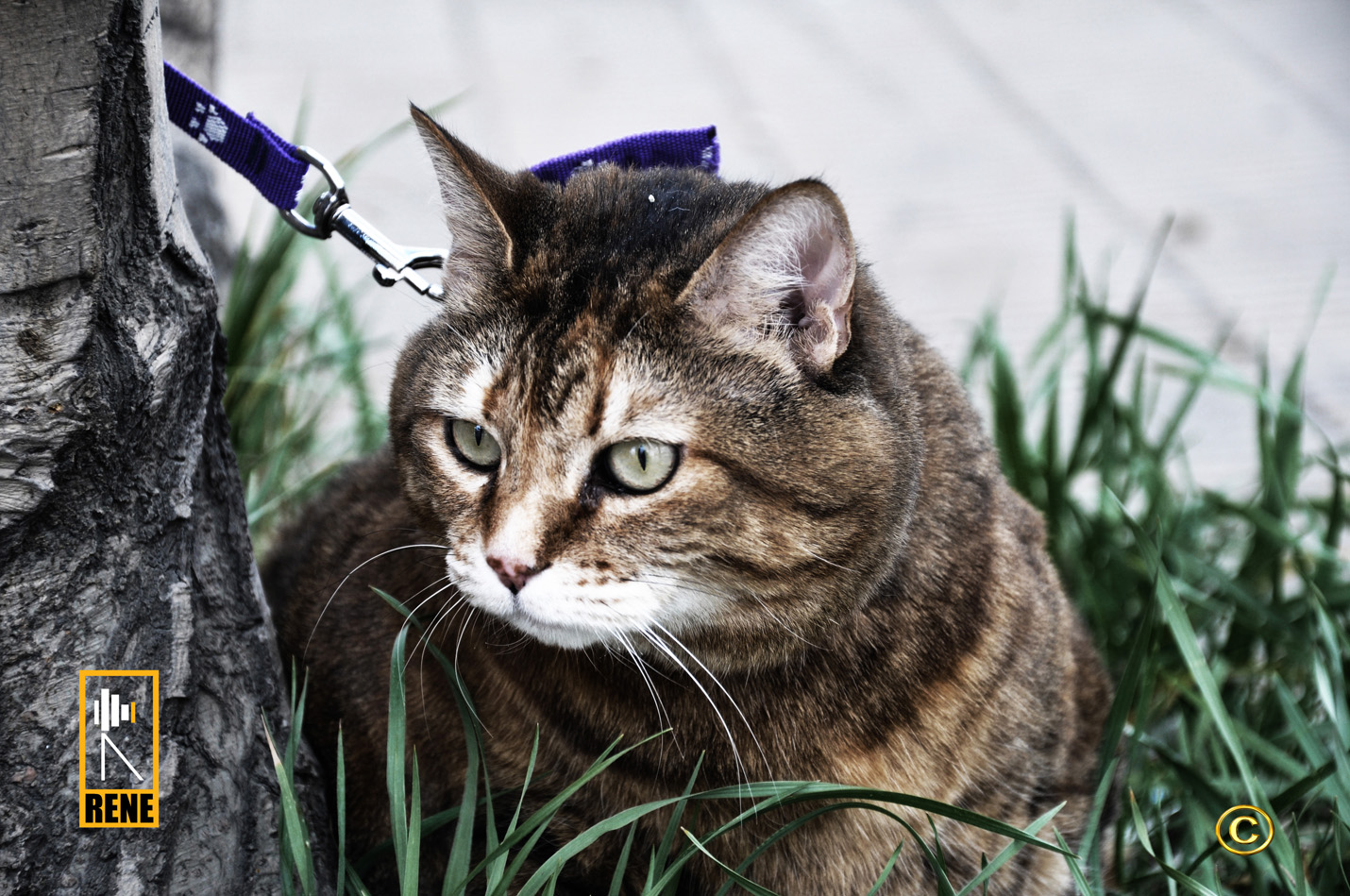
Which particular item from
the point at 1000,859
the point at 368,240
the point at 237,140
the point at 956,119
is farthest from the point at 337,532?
the point at 956,119

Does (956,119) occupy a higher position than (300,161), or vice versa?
(956,119)

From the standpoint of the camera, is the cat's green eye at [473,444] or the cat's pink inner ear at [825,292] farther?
the cat's green eye at [473,444]

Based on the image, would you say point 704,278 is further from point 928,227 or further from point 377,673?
point 928,227

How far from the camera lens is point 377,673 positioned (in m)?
1.58

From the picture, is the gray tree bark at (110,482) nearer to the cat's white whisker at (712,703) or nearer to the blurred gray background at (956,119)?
the cat's white whisker at (712,703)

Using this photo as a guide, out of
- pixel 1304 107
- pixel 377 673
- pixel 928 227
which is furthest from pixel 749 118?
pixel 377 673

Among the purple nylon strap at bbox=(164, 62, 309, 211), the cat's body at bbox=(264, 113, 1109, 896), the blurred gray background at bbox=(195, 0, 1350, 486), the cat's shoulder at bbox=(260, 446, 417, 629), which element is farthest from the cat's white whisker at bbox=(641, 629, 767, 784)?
the blurred gray background at bbox=(195, 0, 1350, 486)

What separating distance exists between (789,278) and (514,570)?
1.39 feet

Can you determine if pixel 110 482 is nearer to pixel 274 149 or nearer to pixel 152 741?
Result: pixel 152 741

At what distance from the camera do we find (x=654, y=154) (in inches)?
64.7

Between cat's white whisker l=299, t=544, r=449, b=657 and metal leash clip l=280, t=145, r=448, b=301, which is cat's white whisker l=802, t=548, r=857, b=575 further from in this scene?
metal leash clip l=280, t=145, r=448, b=301

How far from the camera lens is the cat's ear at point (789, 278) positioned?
1.17 metres

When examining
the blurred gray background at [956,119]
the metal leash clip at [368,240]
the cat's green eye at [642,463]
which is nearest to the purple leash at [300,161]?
the metal leash clip at [368,240]

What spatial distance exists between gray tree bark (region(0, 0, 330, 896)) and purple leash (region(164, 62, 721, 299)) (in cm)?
27
